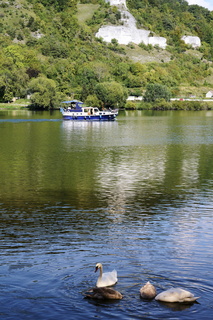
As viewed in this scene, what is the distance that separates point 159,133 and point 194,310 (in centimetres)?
5963

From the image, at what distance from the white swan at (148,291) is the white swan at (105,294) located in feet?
2.05

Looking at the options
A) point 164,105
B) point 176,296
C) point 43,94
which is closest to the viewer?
point 176,296

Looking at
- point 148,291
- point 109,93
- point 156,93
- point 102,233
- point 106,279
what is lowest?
point 102,233

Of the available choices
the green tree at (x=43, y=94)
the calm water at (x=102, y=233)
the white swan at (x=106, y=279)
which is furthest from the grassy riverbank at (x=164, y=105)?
the white swan at (x=106, y=279)

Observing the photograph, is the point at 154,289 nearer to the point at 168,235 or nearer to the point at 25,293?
the point at 25,293

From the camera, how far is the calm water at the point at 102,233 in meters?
13.8

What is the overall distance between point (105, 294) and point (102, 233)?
22.4ft

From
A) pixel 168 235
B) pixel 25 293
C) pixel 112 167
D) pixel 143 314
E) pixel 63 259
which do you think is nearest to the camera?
pixel 143 314

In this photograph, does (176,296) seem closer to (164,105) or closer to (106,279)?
(106,279)

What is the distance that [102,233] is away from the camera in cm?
2056

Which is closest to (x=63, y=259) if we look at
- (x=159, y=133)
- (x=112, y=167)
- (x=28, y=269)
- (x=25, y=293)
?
(x=28, y=269)

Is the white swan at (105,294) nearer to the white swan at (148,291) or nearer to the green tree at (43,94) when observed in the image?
the white swan at (148,291)

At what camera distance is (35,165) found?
4000 cm

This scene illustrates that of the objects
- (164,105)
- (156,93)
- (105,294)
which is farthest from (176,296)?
(156,93)
